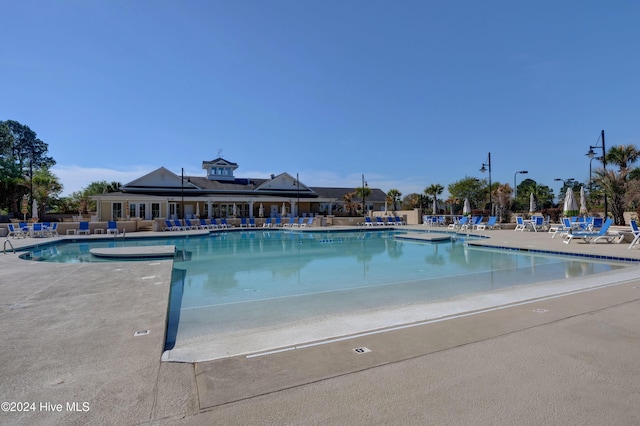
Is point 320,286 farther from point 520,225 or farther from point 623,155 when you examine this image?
point 623,155

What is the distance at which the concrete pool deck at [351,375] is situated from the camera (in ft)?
7.39

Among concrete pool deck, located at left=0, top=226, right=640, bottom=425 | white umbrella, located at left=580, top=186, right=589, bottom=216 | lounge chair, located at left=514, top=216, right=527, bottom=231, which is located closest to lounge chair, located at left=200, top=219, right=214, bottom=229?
lounge chair, located at left=514, top=216, right=527, bottom=231

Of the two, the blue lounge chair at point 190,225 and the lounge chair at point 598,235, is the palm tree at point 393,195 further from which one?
the lounge chair at point 598,235

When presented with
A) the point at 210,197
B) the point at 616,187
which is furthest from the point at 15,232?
the point at 616,187

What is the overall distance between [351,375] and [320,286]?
5128 millimetres

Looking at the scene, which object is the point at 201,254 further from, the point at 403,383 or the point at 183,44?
the point at 403,383

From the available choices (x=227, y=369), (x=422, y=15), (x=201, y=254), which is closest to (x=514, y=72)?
(x=422, y=15)

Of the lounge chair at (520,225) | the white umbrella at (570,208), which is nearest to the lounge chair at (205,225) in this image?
the lounge chair at (520,225)

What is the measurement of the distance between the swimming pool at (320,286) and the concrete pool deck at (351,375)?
535 millimetres

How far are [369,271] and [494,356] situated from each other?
6686 mm

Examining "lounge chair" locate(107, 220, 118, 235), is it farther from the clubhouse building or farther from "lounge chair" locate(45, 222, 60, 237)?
the clubhouse building

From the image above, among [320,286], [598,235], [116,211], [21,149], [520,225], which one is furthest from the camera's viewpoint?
[21,149]

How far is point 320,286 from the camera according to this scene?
7902 millimetres

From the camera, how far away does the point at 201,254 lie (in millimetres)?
13516
